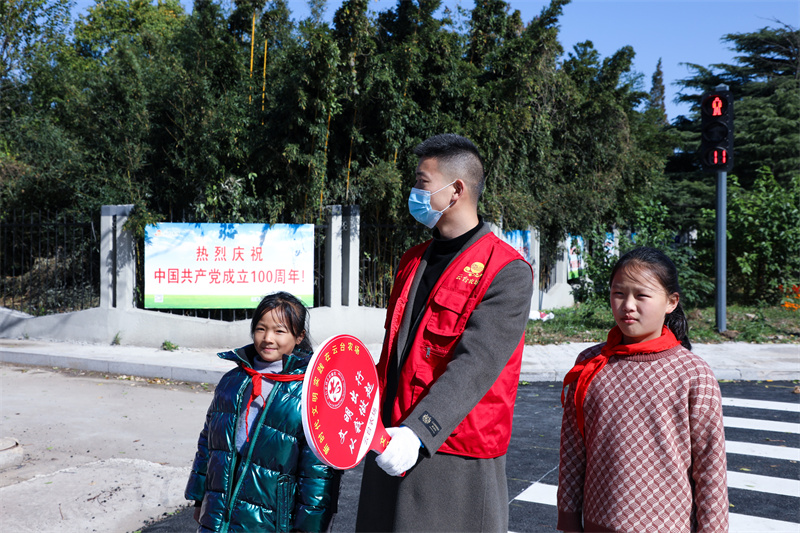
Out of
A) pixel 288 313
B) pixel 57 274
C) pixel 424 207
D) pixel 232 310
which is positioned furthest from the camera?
pixel 57 274

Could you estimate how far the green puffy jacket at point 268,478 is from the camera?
8.60 ft

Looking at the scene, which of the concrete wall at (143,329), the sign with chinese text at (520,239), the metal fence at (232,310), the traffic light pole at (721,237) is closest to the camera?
the concrete wall at (143,329)

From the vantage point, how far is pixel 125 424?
6633 mm

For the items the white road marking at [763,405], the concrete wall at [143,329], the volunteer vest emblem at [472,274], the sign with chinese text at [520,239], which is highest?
the sign with chinese text at [520,239]

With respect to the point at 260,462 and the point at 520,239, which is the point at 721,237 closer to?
the point at 520,239

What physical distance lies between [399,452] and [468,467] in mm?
437

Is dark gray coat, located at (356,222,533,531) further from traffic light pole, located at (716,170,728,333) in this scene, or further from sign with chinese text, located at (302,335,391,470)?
traffic light pole, located at (716,170,728,333)

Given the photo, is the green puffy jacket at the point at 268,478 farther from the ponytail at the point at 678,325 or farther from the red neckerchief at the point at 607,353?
the ponytail at the point at 678,325

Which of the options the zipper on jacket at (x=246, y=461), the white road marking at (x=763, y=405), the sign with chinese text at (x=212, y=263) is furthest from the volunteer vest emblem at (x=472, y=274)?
the sign with chinese text at (x=212, y=263)

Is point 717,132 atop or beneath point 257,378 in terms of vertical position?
atop

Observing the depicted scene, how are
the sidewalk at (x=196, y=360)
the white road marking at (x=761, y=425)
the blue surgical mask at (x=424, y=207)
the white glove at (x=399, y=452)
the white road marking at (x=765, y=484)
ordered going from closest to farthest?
1. the white glove at (x=399, y=452)
2. the blue surgical mask at (x=424, y=207)
3. the white road marking at (x=765, y=484)
4. the white road marking at (x=761, y=425)
5. the sidewalk at (x=196, y=360)

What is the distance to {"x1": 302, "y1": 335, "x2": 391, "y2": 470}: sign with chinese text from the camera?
65.6 inches

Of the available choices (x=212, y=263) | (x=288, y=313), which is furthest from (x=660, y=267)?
(x=212, y=263)

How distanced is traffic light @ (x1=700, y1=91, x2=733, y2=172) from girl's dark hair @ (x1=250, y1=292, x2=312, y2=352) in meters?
9.91
